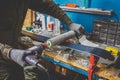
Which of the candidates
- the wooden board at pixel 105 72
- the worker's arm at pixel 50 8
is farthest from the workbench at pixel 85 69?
the worker's arm at pixel 50 8

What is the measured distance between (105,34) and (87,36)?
8.0 inches

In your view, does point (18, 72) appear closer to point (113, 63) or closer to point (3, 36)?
point (3, 36)

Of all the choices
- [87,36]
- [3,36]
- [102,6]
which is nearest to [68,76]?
[87,36]

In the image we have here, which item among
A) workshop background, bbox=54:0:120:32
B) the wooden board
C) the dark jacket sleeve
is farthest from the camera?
workshop background, bbox=54:0:120:32

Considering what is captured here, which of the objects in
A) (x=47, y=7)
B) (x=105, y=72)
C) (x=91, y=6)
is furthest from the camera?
(x=91, y=6)

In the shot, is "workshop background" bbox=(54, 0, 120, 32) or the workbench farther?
"workshop background" bbox=(54, 0, 120, 32)

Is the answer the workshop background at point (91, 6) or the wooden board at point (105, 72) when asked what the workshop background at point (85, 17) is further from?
the wooden board at point (105, 72)

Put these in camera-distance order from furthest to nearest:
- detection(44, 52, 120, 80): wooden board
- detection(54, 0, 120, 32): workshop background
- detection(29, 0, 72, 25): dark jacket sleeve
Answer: detection(54, 0, 120, 32): workshop background, detection(29, 0, 72, 25): dark jacket sleeve, detection(44, 52, 120, 80): wooden board

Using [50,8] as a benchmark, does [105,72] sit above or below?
below

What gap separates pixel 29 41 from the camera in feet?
6.65

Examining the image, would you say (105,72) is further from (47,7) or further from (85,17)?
(85,17)

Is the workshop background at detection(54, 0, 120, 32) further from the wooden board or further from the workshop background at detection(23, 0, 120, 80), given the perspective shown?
the wooden board

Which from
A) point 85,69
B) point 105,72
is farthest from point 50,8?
point 105,72

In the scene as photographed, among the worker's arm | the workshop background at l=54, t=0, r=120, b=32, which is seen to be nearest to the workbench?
the worker's arm
